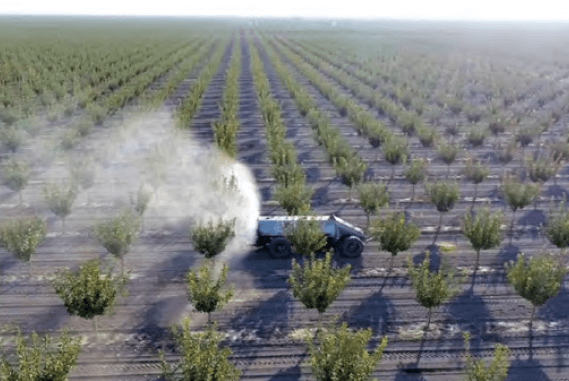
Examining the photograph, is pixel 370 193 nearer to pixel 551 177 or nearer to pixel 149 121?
pixel 551 177

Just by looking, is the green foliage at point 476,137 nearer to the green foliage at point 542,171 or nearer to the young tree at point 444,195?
the green foliage at point 542,171

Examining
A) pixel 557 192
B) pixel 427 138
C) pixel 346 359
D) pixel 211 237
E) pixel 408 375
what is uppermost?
pixel 346 359

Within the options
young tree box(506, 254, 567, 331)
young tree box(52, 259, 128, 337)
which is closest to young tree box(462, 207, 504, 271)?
young tree box(506, 254, 567, 331)

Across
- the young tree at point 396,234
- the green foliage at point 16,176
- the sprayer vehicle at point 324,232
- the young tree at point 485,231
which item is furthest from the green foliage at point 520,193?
the green foliage at point 16,176

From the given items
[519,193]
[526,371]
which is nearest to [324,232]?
[526,371]

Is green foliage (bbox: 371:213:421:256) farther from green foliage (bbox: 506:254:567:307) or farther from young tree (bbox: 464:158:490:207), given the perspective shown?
young tree (bbox: 464:158:490:207)

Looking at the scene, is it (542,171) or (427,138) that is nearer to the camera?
(542,171)

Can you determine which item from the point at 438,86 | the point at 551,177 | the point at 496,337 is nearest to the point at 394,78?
the point at 438,86

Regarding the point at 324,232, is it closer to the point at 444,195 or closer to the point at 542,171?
the point at 444,195
